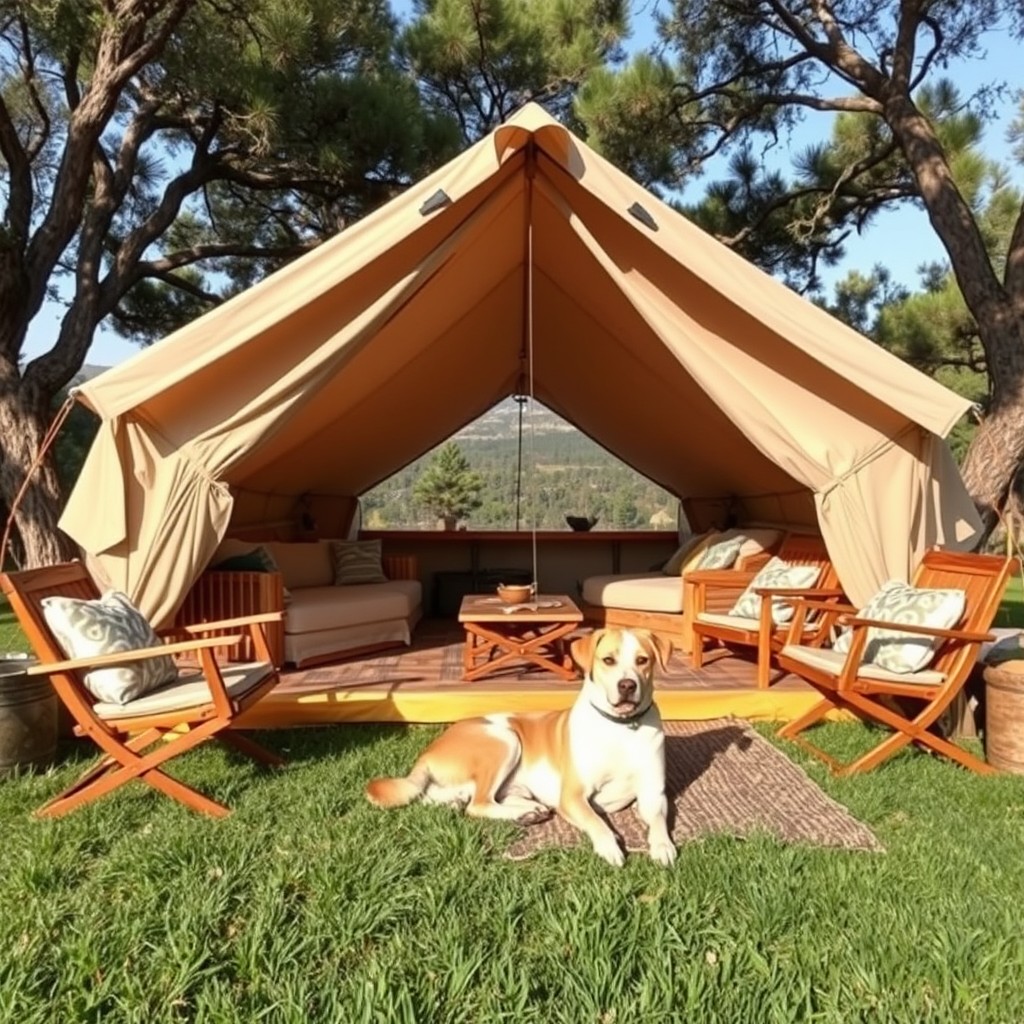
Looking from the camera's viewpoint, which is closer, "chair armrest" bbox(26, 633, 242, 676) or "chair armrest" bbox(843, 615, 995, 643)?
"chair armrest" bbox(26, 633, 242, 676)

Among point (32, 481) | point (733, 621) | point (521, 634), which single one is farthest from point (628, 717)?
point (32, 481)

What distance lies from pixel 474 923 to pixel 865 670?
7.09 ft

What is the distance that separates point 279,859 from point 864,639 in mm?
2316

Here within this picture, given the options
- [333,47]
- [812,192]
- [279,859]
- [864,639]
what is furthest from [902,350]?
[279,859]

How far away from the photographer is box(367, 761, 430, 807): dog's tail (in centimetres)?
282

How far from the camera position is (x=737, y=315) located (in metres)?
3.86

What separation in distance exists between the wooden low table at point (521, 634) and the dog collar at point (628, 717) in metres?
1.79

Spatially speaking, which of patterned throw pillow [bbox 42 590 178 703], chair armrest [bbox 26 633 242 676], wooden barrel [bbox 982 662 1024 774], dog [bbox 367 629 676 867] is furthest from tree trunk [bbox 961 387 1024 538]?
patterned throw pillow [bbox 42 590 178 703]

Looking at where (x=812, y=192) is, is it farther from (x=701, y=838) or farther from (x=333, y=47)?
(x=701, y=838)

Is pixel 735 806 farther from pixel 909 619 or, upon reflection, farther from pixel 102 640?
pixel 102 640

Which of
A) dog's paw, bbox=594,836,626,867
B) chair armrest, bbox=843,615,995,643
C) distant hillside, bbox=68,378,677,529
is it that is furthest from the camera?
distant hillside, bbox=68,378,677,529

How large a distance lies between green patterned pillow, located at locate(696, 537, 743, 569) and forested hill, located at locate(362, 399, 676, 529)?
7.95ft

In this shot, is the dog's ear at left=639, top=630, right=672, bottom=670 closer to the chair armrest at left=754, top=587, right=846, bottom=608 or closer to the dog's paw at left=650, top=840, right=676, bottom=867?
the dog's paw at left=650, top=840, right=676, bottom=867

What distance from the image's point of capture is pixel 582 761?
2.79 metres
